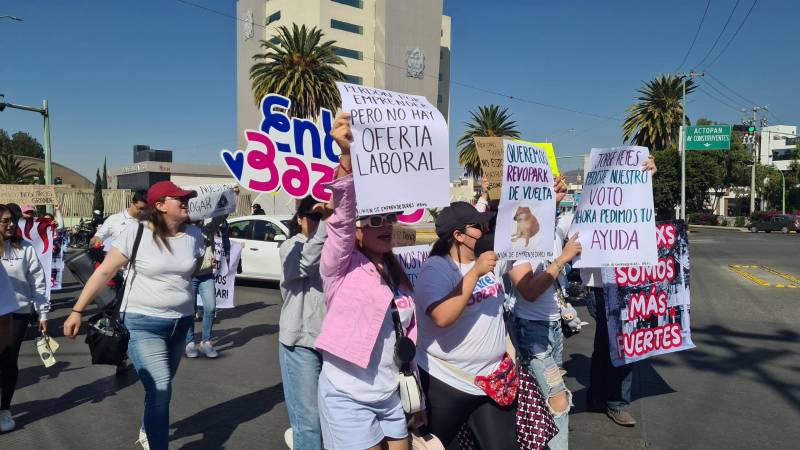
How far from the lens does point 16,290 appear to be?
4.94 metres

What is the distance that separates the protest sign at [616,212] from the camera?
3980 millimetres

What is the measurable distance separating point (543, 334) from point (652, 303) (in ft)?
5.45

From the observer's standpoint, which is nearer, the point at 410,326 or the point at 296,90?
the point at 410,326

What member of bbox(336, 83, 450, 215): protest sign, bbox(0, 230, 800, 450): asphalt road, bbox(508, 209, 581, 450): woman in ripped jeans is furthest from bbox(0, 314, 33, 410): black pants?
bbox(508, 209, 581, 450): woman in ripped jeans

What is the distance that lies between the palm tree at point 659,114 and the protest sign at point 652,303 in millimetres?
40840

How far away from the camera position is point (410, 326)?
2.73 meters

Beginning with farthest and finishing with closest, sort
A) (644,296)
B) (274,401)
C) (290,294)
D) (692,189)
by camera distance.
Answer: (692,189), (274,401), (644,296), (290,294)

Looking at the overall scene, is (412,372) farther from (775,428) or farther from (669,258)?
(775,428)

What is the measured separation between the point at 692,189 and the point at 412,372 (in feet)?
187

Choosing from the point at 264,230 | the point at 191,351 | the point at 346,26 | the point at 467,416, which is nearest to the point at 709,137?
the point at 264,230

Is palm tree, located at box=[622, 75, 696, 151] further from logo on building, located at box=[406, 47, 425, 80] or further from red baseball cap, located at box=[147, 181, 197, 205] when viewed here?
red baseball cap, located at box=[147, 181, 197, 205]

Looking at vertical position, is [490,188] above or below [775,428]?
above

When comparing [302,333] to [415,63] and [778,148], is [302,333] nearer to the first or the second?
[415,63]

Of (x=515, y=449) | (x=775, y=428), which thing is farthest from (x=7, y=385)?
(x=775, y=428)
